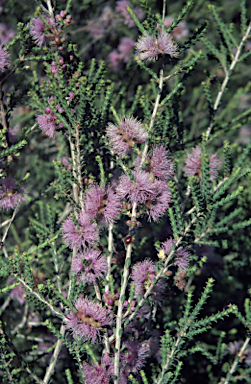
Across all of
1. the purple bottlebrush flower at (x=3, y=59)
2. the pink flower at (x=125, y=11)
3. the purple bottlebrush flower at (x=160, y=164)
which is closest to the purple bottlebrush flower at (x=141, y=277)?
the purple bottlebrush flower at (x=160, y=164)

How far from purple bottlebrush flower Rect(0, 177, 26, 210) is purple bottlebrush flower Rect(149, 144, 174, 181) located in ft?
3.27

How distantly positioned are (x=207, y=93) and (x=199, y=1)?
→ 2.49 metres

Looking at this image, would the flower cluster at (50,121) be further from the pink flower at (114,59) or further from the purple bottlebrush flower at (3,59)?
the pink flower at (114,59)

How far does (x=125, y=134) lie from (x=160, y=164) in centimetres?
26

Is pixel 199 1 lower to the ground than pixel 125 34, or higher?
lower

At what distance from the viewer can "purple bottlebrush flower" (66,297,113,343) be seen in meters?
1.66

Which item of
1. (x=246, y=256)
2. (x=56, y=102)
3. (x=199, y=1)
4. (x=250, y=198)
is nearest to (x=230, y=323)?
(x=246, y=256)

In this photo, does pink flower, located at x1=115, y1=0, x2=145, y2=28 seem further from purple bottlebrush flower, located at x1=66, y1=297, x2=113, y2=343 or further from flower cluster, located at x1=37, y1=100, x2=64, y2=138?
purple bottlebrush flower, located at x1=66, y1=297, x2=113, y2=343

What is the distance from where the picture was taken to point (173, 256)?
67.8 inches

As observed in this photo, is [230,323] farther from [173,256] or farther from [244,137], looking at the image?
[244,137]

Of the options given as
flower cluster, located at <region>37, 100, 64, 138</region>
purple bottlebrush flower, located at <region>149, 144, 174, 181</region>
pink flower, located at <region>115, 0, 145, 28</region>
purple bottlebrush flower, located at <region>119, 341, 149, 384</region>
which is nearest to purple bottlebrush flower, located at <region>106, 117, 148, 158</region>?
purple bottlebrush flower, located at <region>149, 144, 174, 181</region>

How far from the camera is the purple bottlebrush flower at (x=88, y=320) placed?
1.66 m

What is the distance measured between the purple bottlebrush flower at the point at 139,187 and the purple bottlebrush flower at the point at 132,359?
86 centimetres

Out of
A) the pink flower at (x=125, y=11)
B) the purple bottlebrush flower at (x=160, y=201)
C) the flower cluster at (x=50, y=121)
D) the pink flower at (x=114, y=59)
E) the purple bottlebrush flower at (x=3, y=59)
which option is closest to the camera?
the purple bottlebrush flower at (x=160, y=201)
